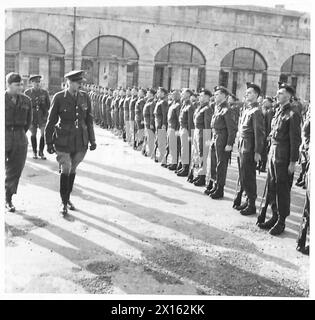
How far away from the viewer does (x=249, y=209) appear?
687cm

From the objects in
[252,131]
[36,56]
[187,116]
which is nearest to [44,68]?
[36,56]

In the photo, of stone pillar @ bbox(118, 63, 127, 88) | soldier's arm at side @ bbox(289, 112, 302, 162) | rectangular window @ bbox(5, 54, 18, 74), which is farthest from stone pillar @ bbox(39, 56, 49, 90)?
soldier's arm at side @ bbox(289, 112, 302, 162)

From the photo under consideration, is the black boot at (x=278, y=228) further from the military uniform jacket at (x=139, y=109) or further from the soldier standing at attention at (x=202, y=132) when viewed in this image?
the military uniform jacket at (x=139, y=109)

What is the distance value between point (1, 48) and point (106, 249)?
2563 millimetres

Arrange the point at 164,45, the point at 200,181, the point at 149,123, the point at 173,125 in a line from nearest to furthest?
1. the point at 200,181
2. the point at 173,125
3. the point at 149,123
4. the point at 164,45

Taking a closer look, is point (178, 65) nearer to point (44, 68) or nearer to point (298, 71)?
point (44, 68)

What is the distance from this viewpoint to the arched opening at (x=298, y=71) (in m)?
25.7

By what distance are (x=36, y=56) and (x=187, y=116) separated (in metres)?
13.8

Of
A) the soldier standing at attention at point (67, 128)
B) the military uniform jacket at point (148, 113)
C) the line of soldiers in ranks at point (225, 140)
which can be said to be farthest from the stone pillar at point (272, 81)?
the soldier standing at attention at point (67, 128)

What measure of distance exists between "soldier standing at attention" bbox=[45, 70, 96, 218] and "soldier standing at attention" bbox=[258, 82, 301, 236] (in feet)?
9.16

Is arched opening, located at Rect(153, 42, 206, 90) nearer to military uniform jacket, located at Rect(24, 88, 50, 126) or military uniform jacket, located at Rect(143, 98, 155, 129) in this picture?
military uniform jacket, located at Rect(143, 98, 155, 129)

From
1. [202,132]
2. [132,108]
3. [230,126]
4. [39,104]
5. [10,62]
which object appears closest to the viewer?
[230,126]

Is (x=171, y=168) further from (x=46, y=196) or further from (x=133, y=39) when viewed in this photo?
(x=133, y=39)

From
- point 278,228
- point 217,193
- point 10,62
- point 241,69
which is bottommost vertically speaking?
point 278,228
